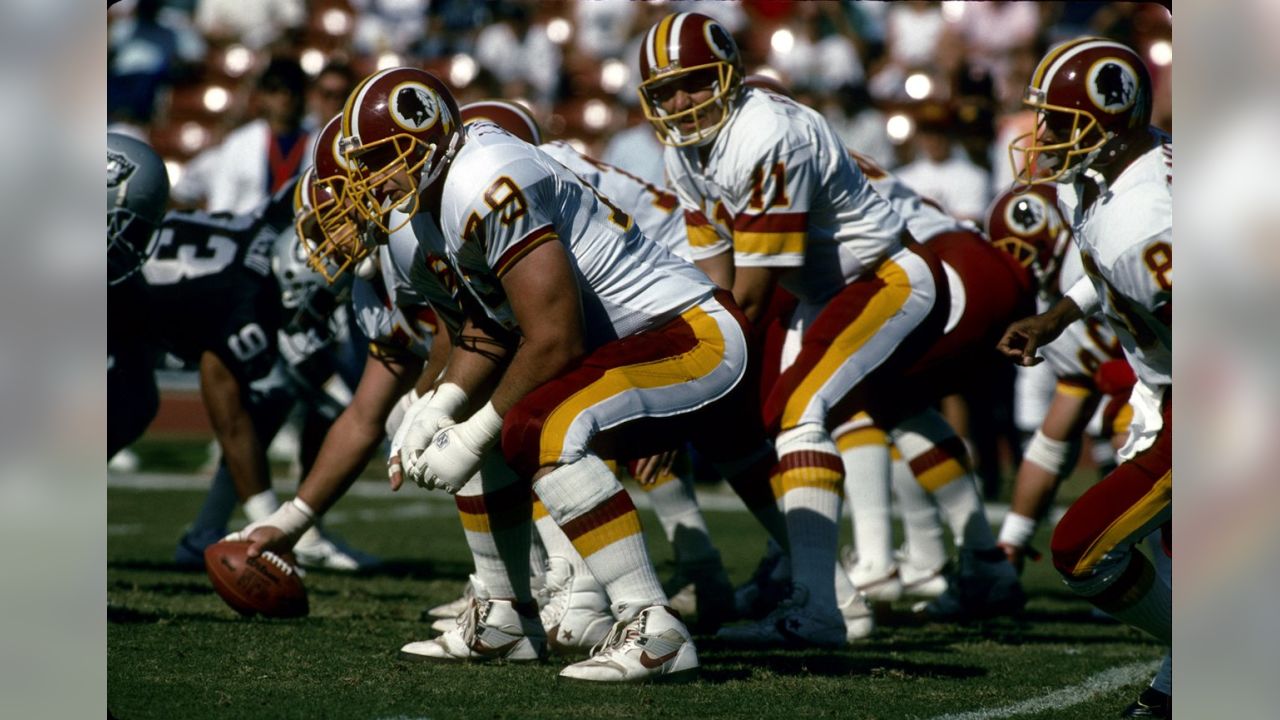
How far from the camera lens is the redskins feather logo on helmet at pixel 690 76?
510 cm

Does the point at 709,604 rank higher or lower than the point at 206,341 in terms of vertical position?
lower

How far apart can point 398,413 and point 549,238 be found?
1613 mm

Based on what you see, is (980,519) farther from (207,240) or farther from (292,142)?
(292,142)

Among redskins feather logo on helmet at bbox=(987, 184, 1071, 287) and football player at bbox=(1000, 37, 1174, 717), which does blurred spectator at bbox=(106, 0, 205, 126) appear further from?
football player at bbox=(1000, 37, 1174, 717)

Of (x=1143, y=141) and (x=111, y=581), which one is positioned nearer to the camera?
(x=1143, y=141)

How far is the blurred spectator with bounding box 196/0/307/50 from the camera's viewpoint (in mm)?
13430

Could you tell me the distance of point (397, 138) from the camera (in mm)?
3941

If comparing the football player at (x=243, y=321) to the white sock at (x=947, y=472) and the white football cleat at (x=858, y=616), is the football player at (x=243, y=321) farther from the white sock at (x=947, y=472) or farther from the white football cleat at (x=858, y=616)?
the white football cleat at (x=858, y=616)

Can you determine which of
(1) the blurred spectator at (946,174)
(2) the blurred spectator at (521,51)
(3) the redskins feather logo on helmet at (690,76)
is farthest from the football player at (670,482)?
(2) the blurred spectator at (521,51)

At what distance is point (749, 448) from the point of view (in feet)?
16.3

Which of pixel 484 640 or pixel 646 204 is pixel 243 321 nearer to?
pixel 646 204

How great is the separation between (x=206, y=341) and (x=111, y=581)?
1.05m
